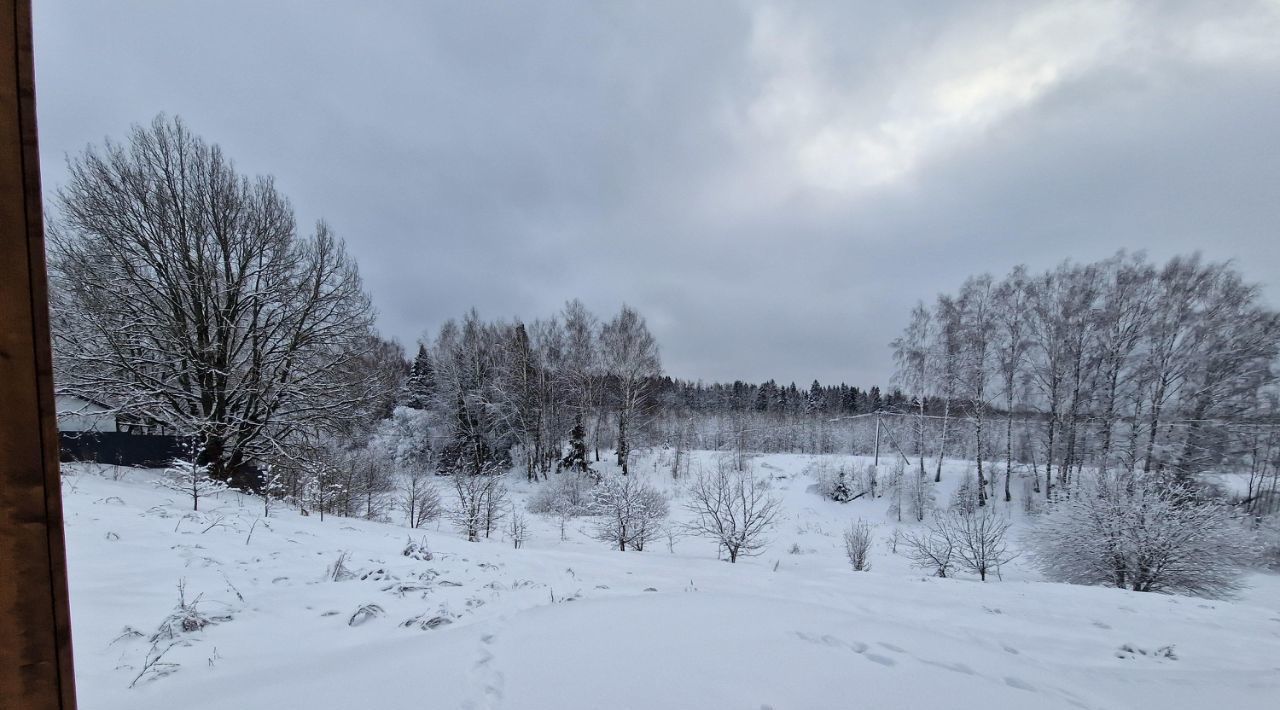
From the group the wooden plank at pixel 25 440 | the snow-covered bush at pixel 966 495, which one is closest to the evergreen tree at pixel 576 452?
the snow-covered bush at pixel 966 495

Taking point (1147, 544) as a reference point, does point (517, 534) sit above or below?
below

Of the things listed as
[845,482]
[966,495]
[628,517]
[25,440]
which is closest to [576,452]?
[628,517]

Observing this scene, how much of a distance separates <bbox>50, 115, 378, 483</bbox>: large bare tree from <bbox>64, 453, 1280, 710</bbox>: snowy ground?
4748mm

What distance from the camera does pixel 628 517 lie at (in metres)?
11.7

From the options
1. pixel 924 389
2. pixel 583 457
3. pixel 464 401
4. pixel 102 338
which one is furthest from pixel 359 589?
pixel 924 389

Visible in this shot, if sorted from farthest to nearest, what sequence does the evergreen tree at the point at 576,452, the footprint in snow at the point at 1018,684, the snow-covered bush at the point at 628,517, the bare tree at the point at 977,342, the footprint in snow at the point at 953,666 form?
1. the evergreen tree at the point at 576,452
2. the bare tree at the point at 977,342
3. the snow-covered bush at the point at 628,517
4. the footprint in snow at the point at 953,666
5. the footprint in snow at the point at 1018,684

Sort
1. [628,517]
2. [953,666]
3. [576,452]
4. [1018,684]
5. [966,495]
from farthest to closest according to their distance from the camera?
[576,452]
[966,495]
[628,517]
[953,666]
[1018,684]

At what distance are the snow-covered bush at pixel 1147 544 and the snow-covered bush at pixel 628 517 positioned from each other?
9.44 metres

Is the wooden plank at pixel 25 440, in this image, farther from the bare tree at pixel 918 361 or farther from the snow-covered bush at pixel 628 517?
the bare tree at pixel 918 361

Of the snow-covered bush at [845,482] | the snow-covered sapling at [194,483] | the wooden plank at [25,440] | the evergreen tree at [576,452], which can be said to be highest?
the wooden plank at [25,440]

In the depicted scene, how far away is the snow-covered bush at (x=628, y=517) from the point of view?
38.1 ft

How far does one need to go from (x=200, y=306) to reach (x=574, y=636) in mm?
13129

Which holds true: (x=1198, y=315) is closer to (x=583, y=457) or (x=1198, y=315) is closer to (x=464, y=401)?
(x=583, y=457)

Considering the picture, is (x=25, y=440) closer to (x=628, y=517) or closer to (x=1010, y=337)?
(x=628, y=517)
